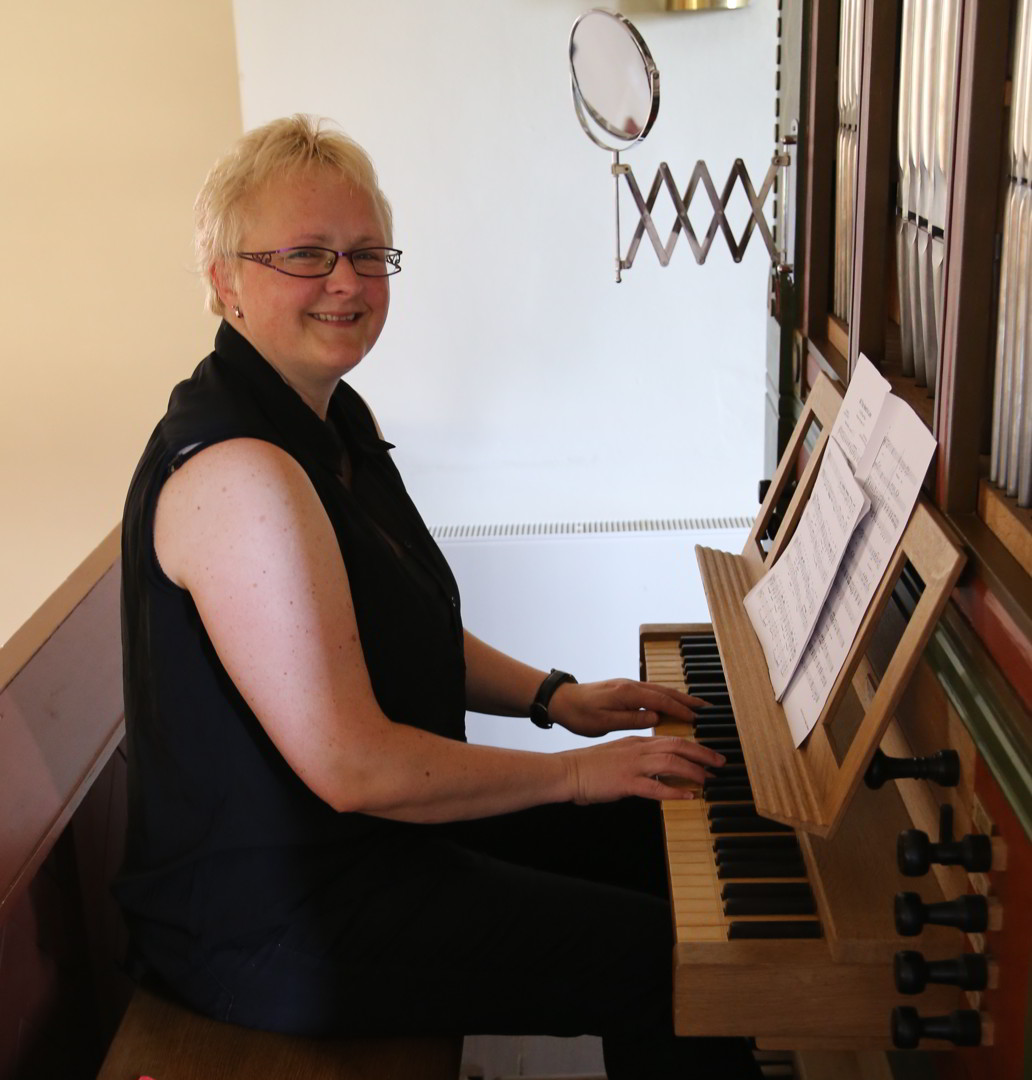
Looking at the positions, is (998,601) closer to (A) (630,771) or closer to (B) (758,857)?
(B) (758,857)

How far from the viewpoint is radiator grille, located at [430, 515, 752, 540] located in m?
3.34

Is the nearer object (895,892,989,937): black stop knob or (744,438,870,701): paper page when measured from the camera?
(895,892,989,937): black stop knob

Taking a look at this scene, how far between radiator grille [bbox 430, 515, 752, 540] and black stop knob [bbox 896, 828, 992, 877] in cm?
221

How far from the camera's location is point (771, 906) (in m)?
1.23

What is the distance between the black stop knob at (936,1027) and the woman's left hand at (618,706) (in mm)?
541

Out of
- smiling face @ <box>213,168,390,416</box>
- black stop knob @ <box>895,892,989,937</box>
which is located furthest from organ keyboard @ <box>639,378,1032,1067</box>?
smiling face @ <box>213,168,390,416</box>

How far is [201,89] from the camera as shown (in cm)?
340

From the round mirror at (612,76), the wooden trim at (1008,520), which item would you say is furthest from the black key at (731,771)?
the round mirror at (612,76)

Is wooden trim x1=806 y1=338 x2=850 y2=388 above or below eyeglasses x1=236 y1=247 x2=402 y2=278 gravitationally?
below

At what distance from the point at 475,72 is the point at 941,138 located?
218 cm

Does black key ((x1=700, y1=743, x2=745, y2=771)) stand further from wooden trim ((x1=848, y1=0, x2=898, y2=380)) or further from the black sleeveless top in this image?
wooden trim ((x1=848, y1=0, x2=898, y2=380))

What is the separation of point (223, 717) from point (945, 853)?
2.43 ft

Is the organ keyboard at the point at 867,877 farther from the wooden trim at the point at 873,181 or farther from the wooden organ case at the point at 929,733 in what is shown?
the wooden trim at the point at 873,181

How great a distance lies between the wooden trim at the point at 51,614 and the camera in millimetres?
1614
